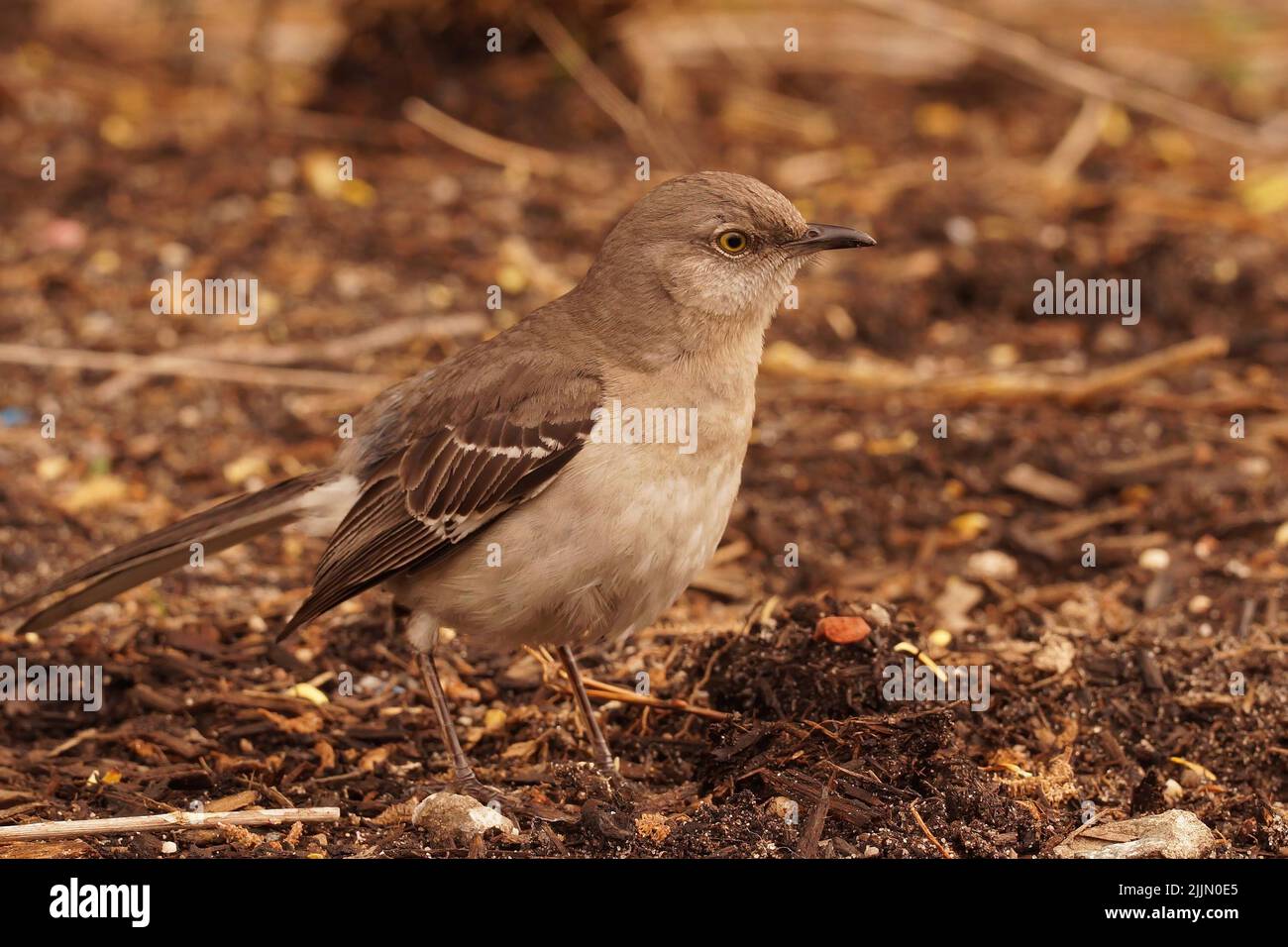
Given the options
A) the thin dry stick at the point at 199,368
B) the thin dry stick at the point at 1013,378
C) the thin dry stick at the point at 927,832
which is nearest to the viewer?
the thin dry stick at the point at 927,832

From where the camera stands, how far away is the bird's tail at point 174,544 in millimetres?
5688

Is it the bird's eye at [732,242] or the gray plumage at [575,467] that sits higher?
the bird's eye at [732,242]

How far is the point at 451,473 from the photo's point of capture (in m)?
5.47

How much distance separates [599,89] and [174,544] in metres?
6.05

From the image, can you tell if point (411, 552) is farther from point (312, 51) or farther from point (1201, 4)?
point (1201, 4)

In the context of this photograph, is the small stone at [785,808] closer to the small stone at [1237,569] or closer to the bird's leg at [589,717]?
the bird's leg at [589,717]

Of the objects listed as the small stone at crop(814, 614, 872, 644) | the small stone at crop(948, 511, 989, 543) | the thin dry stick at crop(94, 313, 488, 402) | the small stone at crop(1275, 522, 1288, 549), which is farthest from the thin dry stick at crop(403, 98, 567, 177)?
the small stone at crop(814, 614, 872, 644)

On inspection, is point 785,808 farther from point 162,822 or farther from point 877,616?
point 162,822

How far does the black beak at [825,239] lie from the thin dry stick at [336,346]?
3538 millimetres

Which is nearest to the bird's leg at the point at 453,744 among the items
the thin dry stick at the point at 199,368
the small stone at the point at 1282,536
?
the thin dry stick at the point at 199,368

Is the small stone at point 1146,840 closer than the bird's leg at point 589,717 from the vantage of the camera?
Yes

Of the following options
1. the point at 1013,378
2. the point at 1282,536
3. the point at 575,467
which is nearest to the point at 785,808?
the point at 575,467

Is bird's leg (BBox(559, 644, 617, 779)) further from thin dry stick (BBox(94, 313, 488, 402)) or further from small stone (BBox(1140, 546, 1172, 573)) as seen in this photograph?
thin dry stick (BBox(94, 313, 488, 402))
